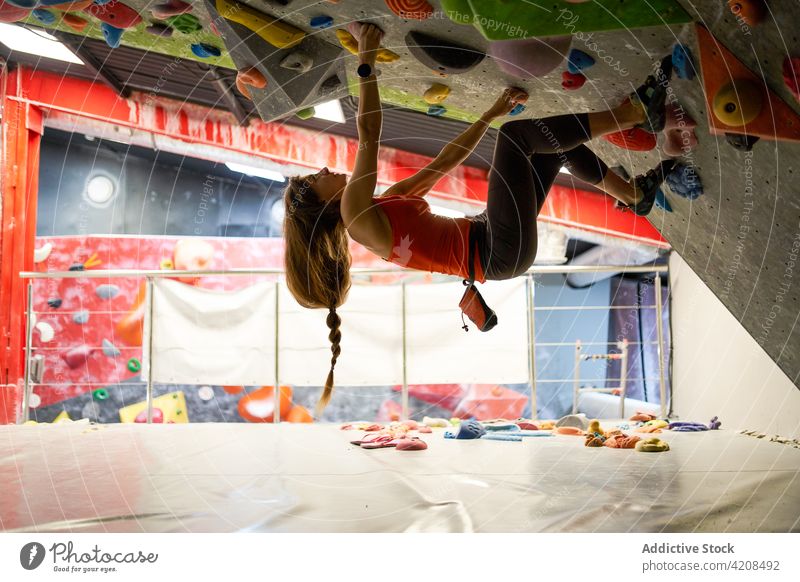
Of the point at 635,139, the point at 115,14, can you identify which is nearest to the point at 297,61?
the point at 115,14

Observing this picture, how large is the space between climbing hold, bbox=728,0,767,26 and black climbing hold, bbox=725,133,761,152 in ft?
0.91

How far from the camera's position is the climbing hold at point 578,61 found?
5.61 feet

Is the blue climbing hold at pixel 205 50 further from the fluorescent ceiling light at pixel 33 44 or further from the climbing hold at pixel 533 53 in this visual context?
the fluorescent ceiling light at pixel 33 44

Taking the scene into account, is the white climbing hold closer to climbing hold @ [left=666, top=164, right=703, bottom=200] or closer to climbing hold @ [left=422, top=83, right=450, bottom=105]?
climbing hold @ [left=422, top=83, right=450, bottom=105]

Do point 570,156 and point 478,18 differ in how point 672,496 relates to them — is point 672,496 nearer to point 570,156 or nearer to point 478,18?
point 570,156

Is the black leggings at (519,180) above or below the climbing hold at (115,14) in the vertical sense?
below

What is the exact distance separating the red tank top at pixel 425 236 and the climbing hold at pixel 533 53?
0.42 m

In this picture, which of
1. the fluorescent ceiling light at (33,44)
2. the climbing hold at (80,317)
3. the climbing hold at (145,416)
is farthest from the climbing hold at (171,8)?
the climbing hold at (145,416)

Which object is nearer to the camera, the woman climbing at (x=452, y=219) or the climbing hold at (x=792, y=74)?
the climbing hold at (x=792, y=74)

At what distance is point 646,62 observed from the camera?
165 centimetres

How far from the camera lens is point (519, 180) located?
1635 millimetres

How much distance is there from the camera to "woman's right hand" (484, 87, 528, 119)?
177cm

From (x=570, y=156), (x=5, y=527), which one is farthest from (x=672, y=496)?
(x=5, y=527)

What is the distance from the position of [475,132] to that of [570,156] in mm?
278
